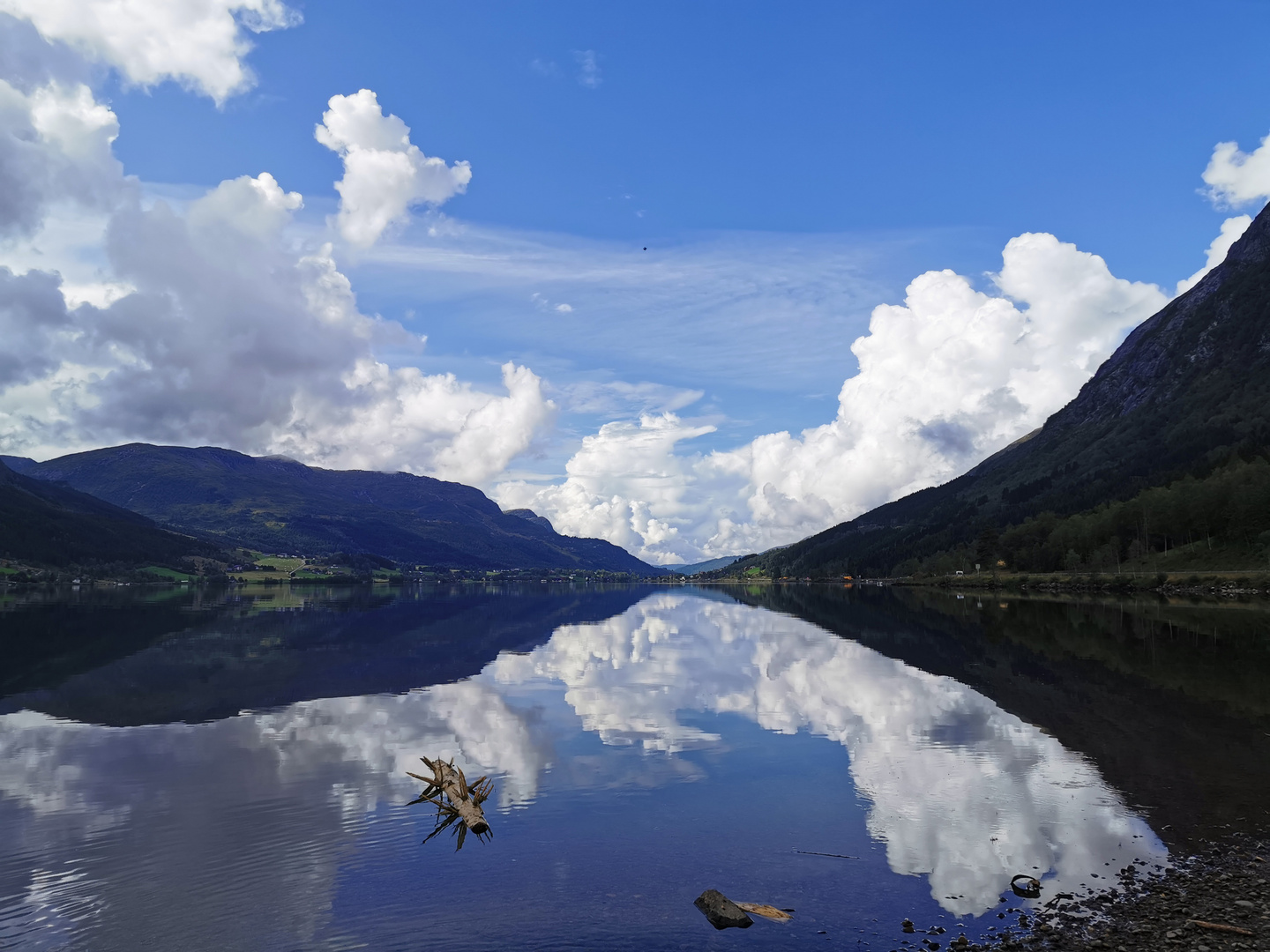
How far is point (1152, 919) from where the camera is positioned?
15.5 meters

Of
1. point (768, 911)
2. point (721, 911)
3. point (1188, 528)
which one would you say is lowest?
point (768, 911)

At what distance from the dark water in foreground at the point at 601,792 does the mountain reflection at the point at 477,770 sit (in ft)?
0.52

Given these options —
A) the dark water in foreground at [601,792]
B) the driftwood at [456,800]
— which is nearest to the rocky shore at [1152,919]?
the dark water in foreground at [601,792]

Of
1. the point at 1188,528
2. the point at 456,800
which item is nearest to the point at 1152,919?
the point at 456,800

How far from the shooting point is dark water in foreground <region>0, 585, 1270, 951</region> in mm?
17062

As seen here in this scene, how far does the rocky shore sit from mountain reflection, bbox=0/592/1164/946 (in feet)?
3.69

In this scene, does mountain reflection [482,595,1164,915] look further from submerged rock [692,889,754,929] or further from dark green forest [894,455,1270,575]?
dark green forest [894,455,1270,575]

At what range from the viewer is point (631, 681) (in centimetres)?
5634

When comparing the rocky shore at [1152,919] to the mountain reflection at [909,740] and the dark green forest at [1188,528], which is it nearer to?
the mountain reflection at [909,740]

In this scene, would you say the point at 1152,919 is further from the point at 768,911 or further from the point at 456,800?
the point at 456,800

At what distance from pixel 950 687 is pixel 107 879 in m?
46.9

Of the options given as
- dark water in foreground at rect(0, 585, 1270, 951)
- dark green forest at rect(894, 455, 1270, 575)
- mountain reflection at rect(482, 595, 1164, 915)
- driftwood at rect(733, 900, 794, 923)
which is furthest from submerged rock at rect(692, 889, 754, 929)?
dark green forest at rect(894, 455, 1270, 575)

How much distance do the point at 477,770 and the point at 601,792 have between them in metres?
6.09

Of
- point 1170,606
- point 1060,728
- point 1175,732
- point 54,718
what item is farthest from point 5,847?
point 1170,606
